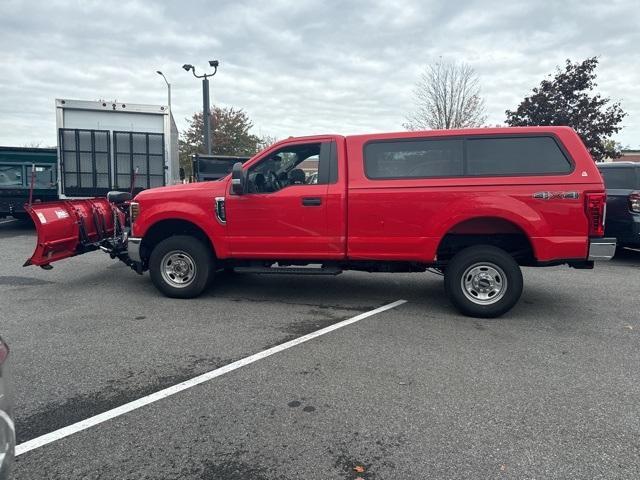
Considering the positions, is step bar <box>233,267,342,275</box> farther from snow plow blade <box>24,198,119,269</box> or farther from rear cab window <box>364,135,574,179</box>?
snow plow blade <box>24,198,119,269</box>

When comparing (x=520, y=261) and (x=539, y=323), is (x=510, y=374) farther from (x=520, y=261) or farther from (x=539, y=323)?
(x=520, y=261)

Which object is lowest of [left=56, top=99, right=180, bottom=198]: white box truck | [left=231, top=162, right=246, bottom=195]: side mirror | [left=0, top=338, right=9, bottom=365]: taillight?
[left=0, top=338, right=9, bottom=365]: taillight

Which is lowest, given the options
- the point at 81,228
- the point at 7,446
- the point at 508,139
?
the point at 7,446

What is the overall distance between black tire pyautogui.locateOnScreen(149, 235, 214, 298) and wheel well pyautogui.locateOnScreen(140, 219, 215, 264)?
0.14 metres

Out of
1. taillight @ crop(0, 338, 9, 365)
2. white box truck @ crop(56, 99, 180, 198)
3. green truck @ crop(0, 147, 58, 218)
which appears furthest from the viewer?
green truck @ crop(0, 147, 58, 218)

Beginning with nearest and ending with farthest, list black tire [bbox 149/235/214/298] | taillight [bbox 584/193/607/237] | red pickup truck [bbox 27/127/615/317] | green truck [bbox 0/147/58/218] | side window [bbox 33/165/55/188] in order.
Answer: taillight [bbox 584/193/607/237] < red pickup truck [bbox 27/127/615/317] < black tire [bbox 149/235/214/298] < green truck [bbox 0/147/58/218] < side window [bbox 33/165/55/188]

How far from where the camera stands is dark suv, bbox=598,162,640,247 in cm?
831

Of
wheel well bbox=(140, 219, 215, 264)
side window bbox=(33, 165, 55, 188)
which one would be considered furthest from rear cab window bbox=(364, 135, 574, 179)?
side window bbox=(33, 165, 55, 188)

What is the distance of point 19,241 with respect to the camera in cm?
1166

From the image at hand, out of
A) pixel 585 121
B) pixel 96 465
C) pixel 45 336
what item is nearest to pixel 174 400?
pixel 96 465

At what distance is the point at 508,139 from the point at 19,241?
37.1 feet

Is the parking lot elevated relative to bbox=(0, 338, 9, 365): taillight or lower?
lower

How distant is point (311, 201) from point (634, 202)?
6078 millimetres

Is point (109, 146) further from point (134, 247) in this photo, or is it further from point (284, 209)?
point (284, 209)
